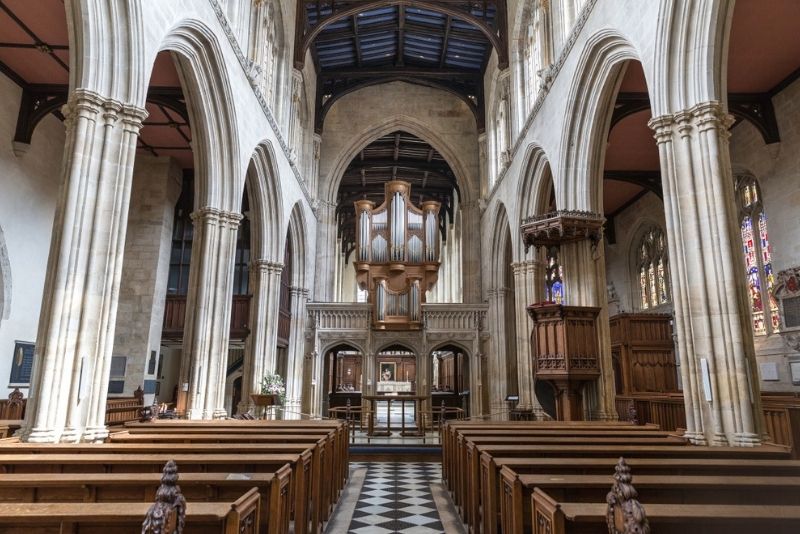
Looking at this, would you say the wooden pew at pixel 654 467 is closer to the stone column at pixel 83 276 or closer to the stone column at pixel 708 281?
the stone column at pixel 708 281

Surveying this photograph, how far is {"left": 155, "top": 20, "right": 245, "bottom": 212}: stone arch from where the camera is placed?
825cm

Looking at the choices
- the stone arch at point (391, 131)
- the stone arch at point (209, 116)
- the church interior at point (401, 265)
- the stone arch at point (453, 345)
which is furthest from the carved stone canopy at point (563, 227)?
the stone arch at point (391, 131)

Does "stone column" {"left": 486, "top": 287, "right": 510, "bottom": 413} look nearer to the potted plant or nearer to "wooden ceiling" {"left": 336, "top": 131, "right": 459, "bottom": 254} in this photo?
the potted plant

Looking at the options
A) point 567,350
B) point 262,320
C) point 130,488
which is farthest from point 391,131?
point 130,488

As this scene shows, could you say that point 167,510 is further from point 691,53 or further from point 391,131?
point 391,131

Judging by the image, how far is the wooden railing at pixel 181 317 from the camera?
45.4 ft

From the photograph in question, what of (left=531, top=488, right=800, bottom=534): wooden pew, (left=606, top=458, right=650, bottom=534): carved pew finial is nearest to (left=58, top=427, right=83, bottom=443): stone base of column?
(left=531, top=488, right=800, bottom=534): wooden pew

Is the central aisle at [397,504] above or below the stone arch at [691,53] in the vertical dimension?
below

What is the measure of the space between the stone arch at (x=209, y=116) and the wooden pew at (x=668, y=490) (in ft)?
25.2

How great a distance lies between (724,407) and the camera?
5254 millimetres

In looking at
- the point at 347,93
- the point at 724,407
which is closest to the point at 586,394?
the point at 724,407

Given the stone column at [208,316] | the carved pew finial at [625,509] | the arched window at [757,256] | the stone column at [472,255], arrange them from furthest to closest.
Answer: the stone column at [472,255], the arched window at [757,256], the stone column at [208,316], the carved pew finial at [625,509]

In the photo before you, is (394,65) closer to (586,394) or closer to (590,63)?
(590,63)

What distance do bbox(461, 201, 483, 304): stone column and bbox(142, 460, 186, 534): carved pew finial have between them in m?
16.6
